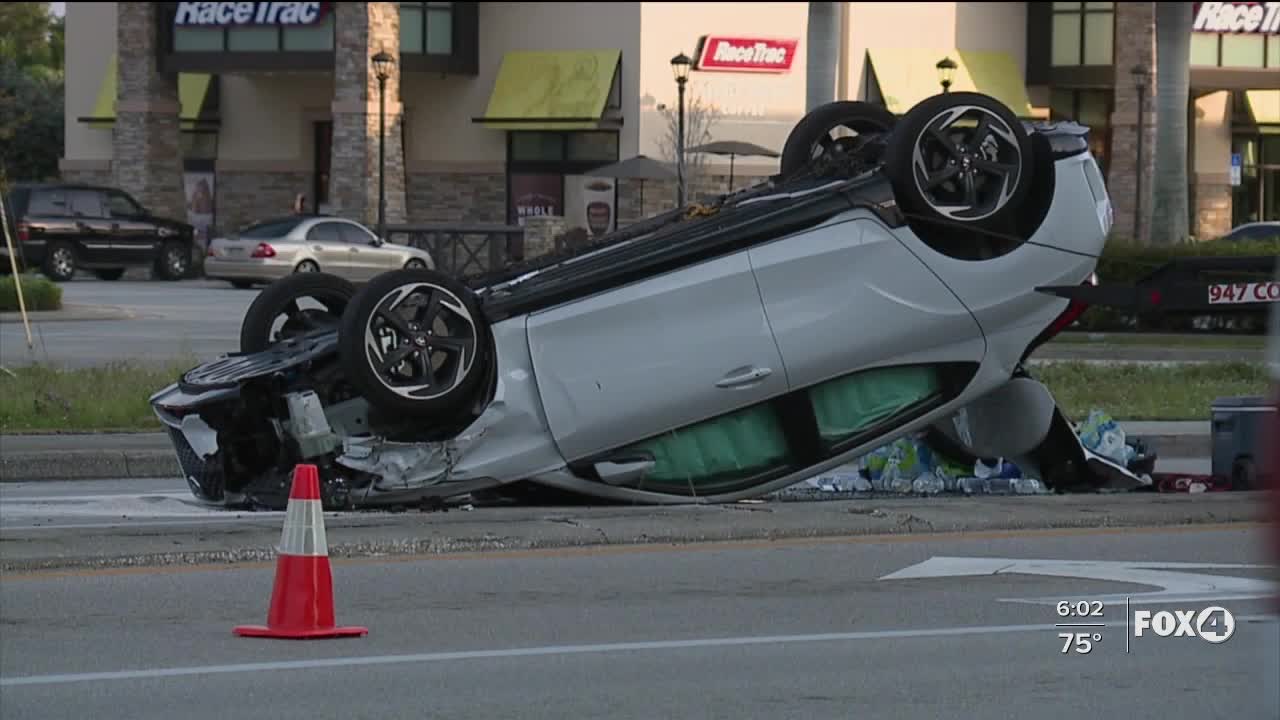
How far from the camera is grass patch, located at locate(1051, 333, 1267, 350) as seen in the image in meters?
25.8

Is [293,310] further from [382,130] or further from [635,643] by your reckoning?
[382,130]

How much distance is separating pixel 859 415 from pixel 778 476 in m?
0.51

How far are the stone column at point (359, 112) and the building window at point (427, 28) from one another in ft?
3.58

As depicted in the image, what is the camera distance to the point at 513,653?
7383mm

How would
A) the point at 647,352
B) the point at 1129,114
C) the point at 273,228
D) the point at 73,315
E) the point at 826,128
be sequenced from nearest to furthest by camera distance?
the point at 647,352
the point at 826,128
the point at 73,315
the point at 273,228
the point at 1129,114

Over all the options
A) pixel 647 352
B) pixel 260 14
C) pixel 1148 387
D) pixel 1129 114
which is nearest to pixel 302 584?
pixel 647 352

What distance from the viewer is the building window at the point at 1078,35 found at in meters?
54.2

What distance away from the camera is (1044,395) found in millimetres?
11016

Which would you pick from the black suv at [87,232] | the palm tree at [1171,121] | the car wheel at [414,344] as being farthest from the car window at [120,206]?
the car wheel at [414,344]

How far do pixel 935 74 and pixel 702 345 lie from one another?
43678 mm

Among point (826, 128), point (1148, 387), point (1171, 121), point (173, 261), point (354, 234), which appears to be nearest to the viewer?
point (826, 128)

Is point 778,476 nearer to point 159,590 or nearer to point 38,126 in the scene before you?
point 159,590

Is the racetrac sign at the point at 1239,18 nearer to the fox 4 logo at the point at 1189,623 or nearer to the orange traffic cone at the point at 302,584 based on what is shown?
the fox 4 logo at the point at 1189,623

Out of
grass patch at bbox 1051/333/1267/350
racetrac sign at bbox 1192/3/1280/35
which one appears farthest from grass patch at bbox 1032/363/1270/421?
racetrac sign at bbox 1192/3/1280/35
